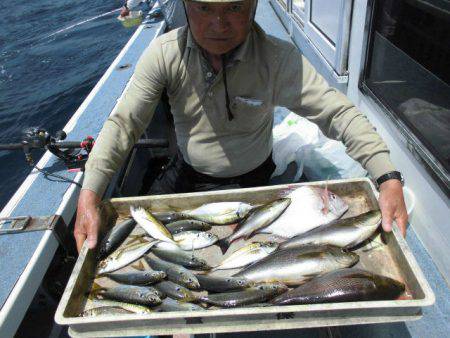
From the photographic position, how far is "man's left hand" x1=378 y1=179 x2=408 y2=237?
1757mm

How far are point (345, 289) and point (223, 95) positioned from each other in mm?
1463

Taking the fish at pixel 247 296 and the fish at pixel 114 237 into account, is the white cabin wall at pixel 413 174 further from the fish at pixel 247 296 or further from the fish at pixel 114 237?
the fish at pixel 114 237

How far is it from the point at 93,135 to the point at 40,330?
162 centimetres

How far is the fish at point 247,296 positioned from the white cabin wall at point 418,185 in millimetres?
1221

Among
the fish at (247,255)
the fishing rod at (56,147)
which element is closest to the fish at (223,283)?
the fish at (247,255)

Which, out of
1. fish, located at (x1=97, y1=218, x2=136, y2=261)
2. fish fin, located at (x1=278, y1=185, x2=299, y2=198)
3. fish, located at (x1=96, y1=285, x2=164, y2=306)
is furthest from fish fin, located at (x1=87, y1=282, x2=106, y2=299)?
fish fin, located at (x1=278, y1=185, x2=299, y2=198)

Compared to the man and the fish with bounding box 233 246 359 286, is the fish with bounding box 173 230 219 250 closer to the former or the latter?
the fish with bounding box 233 246 359 286

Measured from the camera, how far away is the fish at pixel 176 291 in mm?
1659

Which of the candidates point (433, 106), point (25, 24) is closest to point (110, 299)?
point (433, 106)

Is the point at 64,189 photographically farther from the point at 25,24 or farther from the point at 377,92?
the point at 25,24

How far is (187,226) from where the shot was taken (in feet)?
6.62

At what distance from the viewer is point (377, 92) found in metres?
2.90

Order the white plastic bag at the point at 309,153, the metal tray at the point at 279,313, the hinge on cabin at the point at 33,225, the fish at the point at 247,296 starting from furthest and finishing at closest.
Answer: the white plastic bag at the point at 309,153, the hinge on cabin at the point at 33,225, the fish at the point at 247,296, the metal tray at the point at 279,313

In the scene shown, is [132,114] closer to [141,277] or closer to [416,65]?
[141,277]
